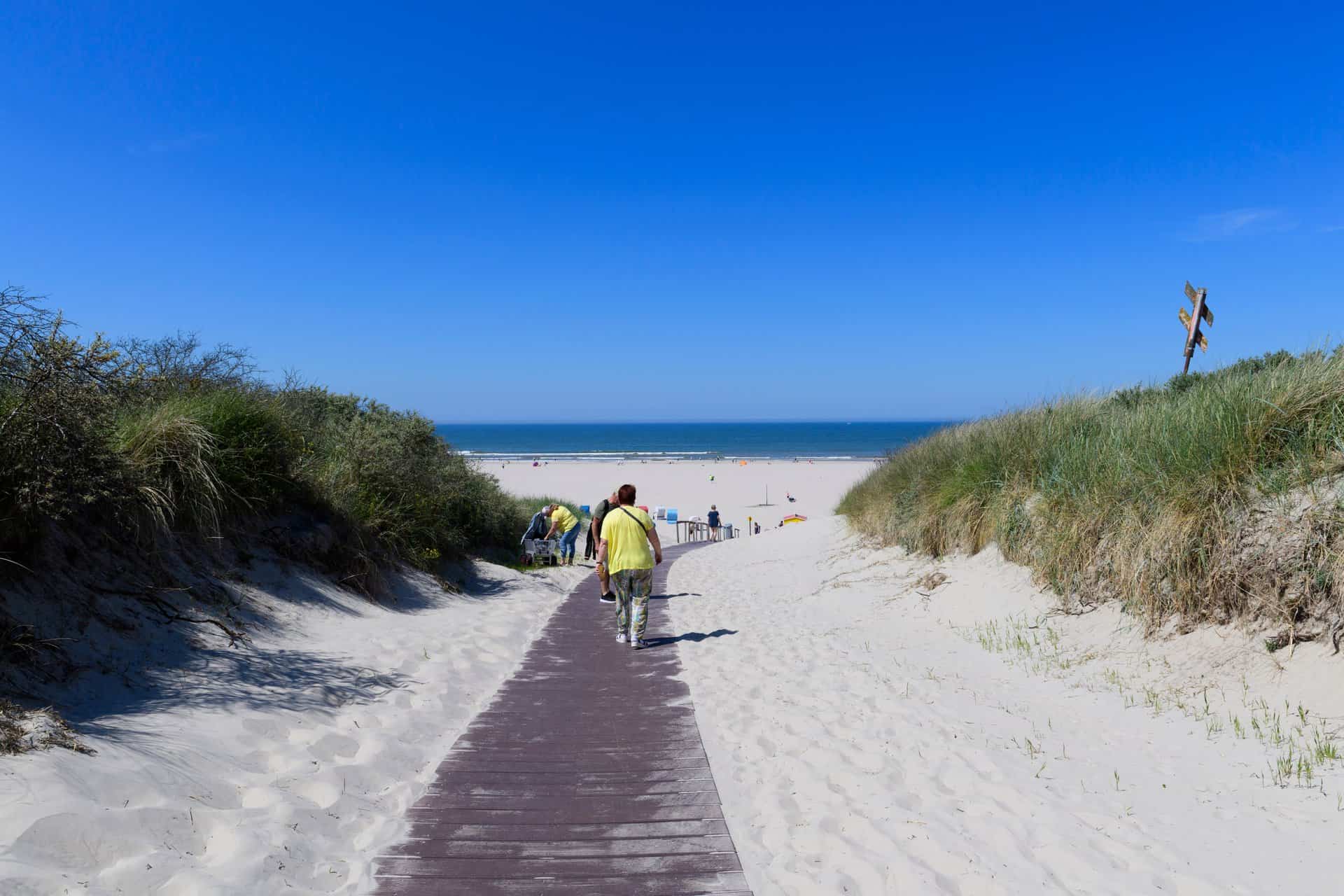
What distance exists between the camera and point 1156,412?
8438mm

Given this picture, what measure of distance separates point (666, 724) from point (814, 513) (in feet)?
119

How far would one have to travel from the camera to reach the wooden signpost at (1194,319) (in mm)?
11617

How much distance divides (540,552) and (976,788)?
13.0 m

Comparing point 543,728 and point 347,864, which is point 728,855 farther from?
point 543,728

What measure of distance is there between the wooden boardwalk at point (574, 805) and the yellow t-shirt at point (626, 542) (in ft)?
5.79

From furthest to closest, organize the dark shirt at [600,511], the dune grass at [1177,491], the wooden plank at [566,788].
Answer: the dark shirt at [600,511]
the dune grass at [1177,491]
the wooden plank at [566,788]

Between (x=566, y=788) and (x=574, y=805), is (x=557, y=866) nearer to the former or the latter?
(x=574, y=805)

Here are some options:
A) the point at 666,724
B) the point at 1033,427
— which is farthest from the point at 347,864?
the point at 1033,427

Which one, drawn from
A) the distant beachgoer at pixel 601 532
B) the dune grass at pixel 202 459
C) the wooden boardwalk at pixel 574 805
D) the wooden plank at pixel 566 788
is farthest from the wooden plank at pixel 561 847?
the distant beachgoer at pixel 601 532

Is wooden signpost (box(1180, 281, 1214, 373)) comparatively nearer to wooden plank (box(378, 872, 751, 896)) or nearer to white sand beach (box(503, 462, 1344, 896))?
white sand beach (box(503, 462, 1344, 896))

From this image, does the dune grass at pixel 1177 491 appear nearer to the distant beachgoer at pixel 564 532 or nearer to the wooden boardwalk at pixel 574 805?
the wooden boardwalk at pixel 574 805

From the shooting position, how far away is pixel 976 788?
454cm

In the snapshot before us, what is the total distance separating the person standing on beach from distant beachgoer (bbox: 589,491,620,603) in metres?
1.02

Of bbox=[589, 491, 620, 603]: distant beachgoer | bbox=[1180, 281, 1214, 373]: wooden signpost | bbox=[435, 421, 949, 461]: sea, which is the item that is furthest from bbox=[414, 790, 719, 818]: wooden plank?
bbox=[435, 421, 949, 461]: sea
